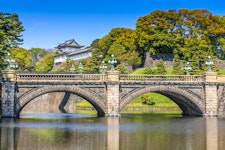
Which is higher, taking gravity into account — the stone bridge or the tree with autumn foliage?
the tree with autumn foliage

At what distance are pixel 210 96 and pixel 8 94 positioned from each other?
1000 inches

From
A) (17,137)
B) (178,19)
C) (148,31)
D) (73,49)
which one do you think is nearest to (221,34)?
(178,19)

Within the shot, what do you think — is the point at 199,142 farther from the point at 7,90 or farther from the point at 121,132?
the point at 7,90

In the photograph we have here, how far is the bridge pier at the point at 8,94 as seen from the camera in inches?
2098

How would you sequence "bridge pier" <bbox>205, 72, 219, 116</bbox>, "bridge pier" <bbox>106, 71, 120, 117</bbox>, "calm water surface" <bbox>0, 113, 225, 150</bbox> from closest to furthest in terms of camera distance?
1. "calm water surface" <bbox>0, 113, 225, 150</bbox>
2. "bridge pier" <bbox>106, 71, 120, 117</bbox>
3. "bridge pier" <bbox>205, 72, 219, 116</bbox>

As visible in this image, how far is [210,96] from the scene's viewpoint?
2318 inches

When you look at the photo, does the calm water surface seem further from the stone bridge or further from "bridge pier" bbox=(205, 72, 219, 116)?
"bridge pier" bbox=(205, 72, 219, 116)

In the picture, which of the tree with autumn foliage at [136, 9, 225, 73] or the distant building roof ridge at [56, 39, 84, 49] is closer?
the tree with autumn foliage at [136, 9, 225, 73]

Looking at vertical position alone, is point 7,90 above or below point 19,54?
below

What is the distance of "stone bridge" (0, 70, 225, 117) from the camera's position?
53844 millimetres

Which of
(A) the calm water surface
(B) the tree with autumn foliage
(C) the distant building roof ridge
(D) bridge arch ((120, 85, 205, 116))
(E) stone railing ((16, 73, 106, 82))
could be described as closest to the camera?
(A) the calm water surface

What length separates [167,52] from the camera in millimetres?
96312

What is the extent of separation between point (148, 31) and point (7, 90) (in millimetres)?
45778

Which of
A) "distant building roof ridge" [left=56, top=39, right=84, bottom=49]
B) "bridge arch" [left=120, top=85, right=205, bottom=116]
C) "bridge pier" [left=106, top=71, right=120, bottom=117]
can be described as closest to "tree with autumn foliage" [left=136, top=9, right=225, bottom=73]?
"bridge arch" [left=120, top=85, right=205, bottom=116]
